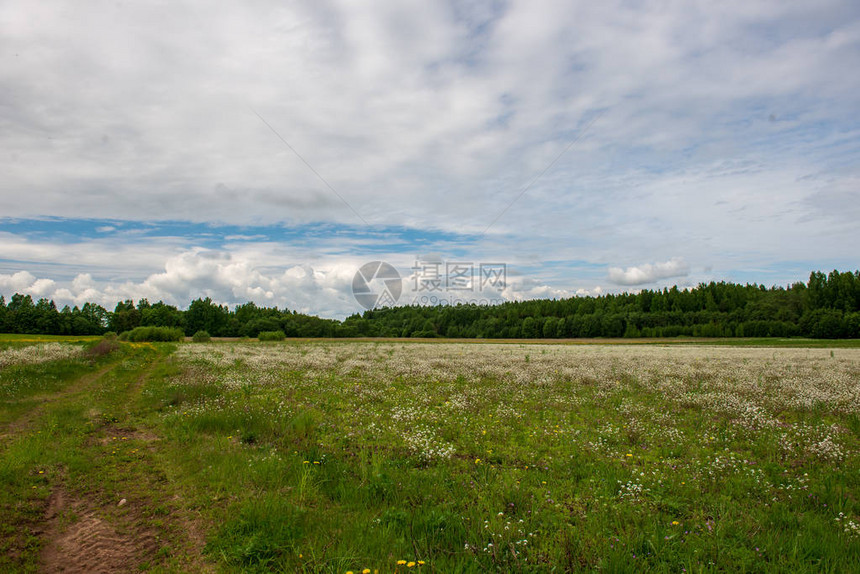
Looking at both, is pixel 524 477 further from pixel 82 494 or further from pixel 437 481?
pixel 82 494

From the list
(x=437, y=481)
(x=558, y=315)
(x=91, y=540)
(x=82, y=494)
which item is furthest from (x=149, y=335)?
(x=558, y=315)

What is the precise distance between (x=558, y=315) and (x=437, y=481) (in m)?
140

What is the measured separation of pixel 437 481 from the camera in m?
7.54

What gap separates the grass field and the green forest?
301 ft

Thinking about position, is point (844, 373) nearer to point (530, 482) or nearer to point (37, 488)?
point (530, 482)

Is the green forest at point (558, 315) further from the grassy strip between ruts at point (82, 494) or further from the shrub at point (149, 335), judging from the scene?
the grassy strip between ruts at point (82, 494)

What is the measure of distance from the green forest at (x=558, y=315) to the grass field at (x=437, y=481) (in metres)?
91.9

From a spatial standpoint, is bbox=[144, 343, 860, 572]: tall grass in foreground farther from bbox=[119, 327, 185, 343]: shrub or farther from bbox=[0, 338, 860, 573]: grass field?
bbox=[119, 327, 185, 343]: shrub

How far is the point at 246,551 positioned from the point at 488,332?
125182mm

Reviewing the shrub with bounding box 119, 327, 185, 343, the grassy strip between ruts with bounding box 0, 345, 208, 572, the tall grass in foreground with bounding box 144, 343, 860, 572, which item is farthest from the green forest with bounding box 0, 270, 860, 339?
the tall grass in foreground with bounding box 144, 343, 860, 572

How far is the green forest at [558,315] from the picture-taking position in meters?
88.5

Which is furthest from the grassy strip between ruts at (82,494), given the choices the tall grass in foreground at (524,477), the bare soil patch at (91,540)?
the tall grass in foreground at (524,477)

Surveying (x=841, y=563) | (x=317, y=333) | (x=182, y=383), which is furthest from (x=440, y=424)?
(x=317, y=333)

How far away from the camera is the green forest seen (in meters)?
88.5
